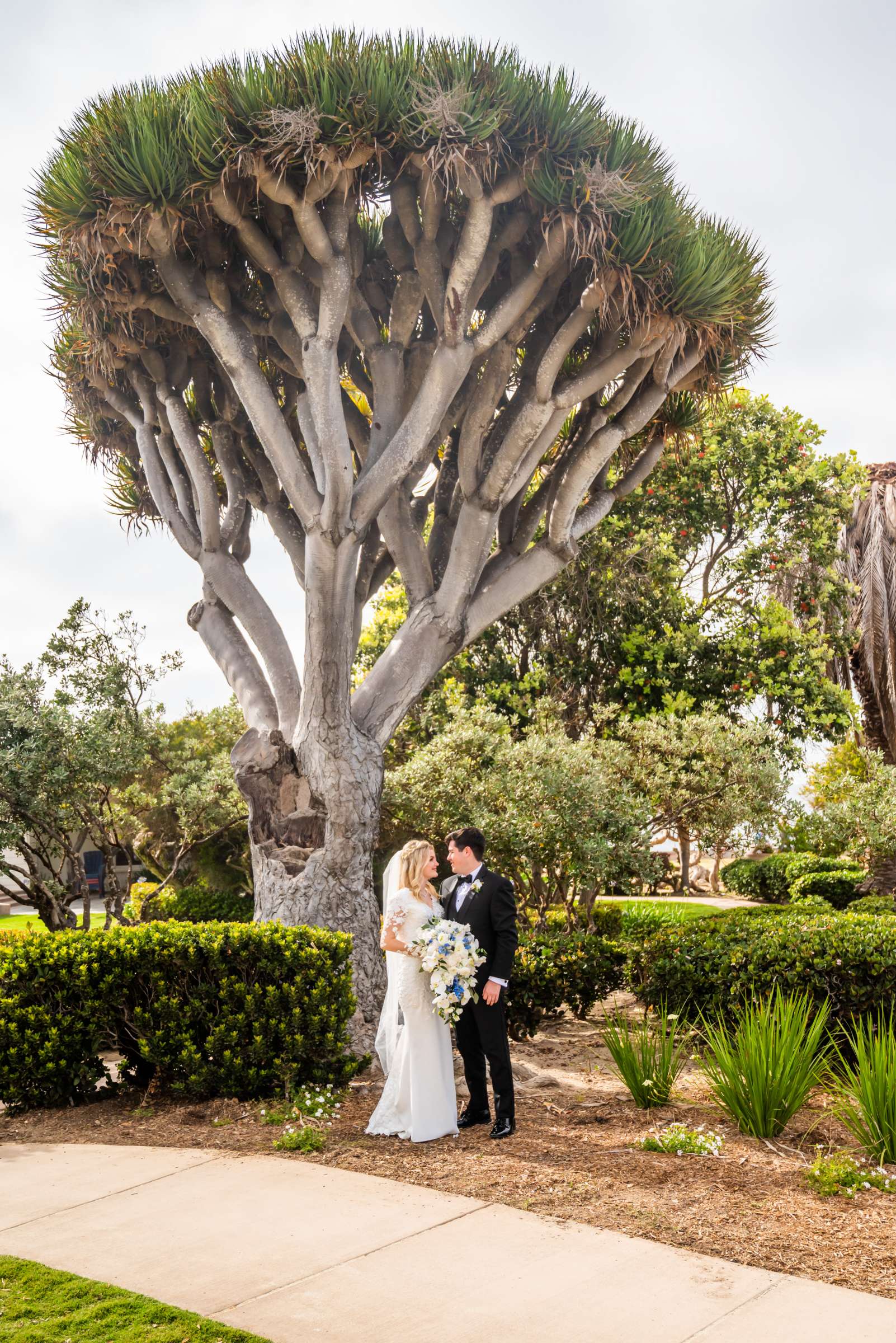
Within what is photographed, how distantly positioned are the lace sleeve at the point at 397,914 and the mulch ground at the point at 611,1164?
46.4 inches

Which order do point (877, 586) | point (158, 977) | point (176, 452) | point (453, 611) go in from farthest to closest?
point (877, 586)
point (176, 452)
point (453, 611)
point (158, 977)

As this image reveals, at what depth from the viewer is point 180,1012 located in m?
6.88

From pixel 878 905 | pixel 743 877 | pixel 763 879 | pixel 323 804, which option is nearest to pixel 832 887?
pixel 763 879

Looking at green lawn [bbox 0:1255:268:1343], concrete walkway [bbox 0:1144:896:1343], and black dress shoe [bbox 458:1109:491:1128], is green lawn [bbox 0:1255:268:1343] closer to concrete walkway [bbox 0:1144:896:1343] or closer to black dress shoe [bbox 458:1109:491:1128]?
concrete walkway [bbox 0:1144:896:1343]

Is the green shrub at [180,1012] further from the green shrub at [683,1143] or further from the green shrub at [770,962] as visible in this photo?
the green shrub at [770,962]

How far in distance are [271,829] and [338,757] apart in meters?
0.84

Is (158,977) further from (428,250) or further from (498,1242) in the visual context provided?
(428,250)

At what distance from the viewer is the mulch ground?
4.47 meters

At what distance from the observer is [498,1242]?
14.7ft

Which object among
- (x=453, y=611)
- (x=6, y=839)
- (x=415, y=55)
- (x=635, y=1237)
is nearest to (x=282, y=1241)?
(x=635, y=1237)

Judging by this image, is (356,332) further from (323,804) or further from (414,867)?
(414,867)

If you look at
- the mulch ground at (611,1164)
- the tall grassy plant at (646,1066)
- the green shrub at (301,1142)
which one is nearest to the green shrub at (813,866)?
the mulch ground at (611,1164)

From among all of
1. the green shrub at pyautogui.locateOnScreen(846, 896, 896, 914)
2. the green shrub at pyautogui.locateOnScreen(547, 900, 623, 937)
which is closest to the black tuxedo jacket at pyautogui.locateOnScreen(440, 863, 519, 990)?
the green shrub at pyautogui.locateOnScreen(547, 900, 623, 937)

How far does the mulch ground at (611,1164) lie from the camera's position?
14.7ft
